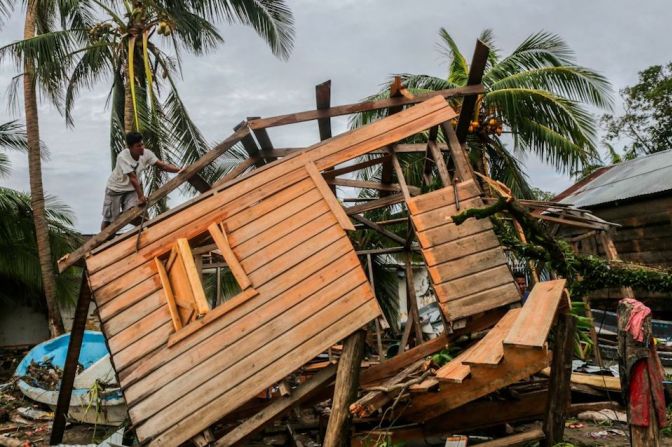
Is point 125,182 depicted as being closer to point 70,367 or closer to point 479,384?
point 70,367

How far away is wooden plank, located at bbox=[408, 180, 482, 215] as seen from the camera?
6.70 m

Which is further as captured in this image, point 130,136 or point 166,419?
point 130,136

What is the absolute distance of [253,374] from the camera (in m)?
5.45

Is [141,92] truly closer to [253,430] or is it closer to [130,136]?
[130,136]

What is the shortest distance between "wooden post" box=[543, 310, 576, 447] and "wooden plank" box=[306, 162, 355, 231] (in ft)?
7.83

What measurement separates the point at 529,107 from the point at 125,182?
10436mm

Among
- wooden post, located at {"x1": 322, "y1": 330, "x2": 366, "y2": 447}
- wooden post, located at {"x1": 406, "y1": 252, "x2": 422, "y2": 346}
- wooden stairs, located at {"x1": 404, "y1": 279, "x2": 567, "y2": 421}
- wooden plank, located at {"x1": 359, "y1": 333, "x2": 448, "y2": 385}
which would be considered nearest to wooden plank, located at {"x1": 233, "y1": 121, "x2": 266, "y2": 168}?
wooden post, located at {"x1": 322, "y1": 330, "x2": 366, "y2": 447}

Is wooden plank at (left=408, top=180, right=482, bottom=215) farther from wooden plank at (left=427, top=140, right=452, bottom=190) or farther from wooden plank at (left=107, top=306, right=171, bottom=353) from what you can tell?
wooden plank at (left=107, top=306, right=171, bottom=353)

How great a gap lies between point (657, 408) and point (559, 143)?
11.6 metres

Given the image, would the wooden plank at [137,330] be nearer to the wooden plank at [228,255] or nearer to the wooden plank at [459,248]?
the wooden plank at [228,255]

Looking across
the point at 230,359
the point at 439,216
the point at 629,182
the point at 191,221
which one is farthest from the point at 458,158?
the point at 629,182

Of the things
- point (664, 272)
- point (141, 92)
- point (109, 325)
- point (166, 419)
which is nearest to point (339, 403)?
point (166, 419)

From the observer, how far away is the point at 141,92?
491 inches

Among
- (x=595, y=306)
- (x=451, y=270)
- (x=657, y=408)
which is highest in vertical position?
(x=451, y=270)
